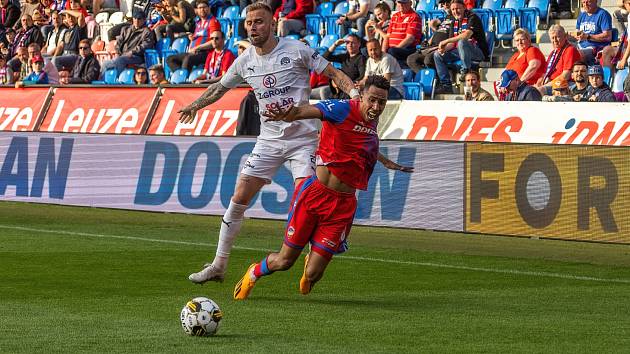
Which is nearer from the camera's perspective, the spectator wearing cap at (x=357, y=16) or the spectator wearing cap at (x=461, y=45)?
the spectator wearing cap at (x=461, y=45)

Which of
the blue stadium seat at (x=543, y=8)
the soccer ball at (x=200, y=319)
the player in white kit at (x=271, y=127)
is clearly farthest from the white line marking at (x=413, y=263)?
the blue stadium seat at (x=543, y=8)

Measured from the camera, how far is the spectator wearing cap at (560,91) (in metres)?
18.2

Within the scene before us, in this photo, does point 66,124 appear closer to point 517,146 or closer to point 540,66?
point 540,66

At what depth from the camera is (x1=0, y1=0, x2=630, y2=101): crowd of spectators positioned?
18906mm

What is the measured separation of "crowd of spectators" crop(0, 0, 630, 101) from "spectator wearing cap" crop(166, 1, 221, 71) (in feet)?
0.06

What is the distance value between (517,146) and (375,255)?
2182 mm

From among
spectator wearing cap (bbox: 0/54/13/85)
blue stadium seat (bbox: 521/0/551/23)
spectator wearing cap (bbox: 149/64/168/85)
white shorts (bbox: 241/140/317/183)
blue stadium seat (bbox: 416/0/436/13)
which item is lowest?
spectator wearing cap (bbox: 0/54/13/85)

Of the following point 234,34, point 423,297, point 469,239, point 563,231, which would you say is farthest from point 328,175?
point 234,34

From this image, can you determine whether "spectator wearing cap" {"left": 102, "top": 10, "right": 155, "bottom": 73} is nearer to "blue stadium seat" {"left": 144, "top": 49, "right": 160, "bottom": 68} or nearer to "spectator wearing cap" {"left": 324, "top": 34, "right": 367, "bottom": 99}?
"blue stadium seat" {"left": 144, "top": 49, "right": 160, "bottom": 68}

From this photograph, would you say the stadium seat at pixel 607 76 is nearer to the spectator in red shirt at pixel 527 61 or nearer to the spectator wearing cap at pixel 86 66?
the spectator in red shirt at pixel 527 61

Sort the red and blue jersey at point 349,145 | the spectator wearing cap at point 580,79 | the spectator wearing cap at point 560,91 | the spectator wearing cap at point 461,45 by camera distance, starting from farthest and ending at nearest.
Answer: the spectator wearing cap at point 461,45, the spectator wearing cap at point 560,91, the spectator wearing cap at point 580,79, the red and blue jersey at point 349,145

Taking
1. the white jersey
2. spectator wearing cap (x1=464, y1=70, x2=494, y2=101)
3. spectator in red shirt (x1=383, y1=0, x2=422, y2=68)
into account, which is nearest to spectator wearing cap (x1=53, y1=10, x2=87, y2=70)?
spectator in red shirt (x1=383, y1=0, x2=422, y2=68)

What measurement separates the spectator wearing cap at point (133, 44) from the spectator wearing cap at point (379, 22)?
6.29 m

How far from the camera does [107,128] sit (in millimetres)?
21953
